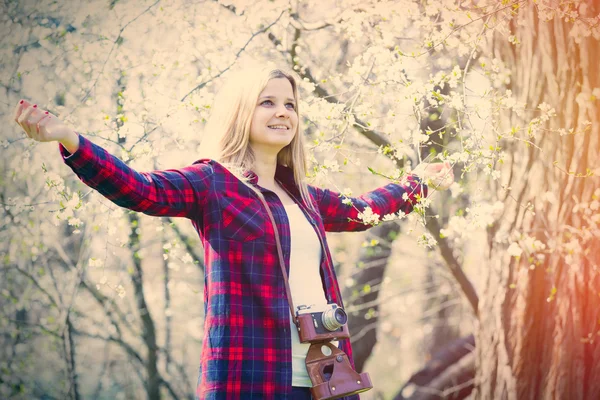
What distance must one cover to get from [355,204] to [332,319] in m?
0.72

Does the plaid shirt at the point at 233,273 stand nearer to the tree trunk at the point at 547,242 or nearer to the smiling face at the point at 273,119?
the smiling face at the point at 273,119

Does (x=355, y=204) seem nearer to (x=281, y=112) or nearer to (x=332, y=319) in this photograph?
(x=281, y=112)

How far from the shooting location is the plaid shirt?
5.57ft

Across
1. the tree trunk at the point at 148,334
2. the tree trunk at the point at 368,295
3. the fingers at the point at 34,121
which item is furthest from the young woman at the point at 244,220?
the tree trunk at the point at 148,334

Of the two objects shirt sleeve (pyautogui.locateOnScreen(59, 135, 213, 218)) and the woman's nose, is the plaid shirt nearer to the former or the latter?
shirt sleeve (pyautogui.locateOnScreen(59, 135, 213, 218))

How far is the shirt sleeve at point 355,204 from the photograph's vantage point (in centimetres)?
237

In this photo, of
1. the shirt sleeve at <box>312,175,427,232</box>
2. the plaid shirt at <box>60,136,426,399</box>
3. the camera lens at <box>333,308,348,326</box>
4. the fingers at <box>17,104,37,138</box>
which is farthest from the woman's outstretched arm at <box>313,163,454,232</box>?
the fingers at <box>17,104,37,138</box>

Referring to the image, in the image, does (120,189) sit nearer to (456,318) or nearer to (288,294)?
(288,294)

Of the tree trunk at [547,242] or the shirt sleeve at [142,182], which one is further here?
the tree trunk at [547,242]

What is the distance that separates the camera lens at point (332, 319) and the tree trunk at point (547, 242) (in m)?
1.86

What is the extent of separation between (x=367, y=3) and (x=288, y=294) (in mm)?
2619

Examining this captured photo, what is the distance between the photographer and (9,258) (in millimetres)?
4598

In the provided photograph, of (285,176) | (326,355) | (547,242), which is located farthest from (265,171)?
(547,242)

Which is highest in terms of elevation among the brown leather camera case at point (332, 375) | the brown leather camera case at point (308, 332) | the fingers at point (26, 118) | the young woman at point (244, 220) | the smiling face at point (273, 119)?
the smiling face at point (273, 119)
